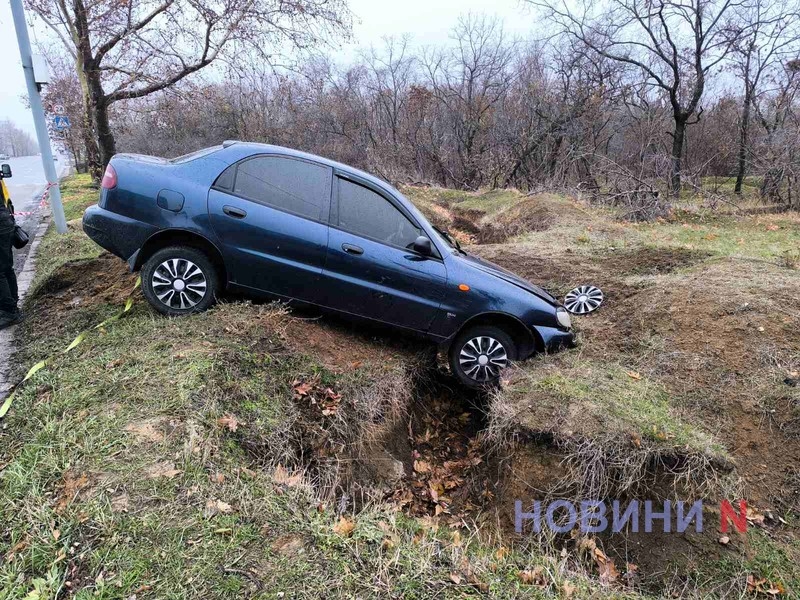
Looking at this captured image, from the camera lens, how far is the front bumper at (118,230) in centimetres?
446

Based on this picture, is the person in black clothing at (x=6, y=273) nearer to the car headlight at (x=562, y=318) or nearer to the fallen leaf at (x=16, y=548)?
the fallen leaf at (x=16, y=548)

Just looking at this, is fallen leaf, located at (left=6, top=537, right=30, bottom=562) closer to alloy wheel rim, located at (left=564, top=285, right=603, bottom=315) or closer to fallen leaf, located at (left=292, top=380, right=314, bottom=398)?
fallen leaf, located at (left=292, top=380, right=314, bottom=398)

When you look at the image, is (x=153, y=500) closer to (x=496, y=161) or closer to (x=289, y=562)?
(x=289, y=562)

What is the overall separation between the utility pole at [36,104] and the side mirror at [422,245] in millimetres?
8707

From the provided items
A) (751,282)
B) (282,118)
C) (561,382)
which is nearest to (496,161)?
(282,118)

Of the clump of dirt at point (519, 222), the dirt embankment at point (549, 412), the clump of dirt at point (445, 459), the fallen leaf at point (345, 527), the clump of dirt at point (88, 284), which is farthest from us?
the clump of dirt at point (519, 222)

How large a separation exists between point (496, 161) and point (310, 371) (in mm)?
20951

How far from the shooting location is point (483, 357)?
511cm

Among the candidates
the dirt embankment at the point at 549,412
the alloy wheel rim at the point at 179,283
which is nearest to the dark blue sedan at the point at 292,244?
the alloy wheel rim at the point at 179,283

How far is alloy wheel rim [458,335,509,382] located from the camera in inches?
201

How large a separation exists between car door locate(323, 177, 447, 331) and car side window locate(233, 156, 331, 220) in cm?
17

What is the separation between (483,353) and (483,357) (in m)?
0.04

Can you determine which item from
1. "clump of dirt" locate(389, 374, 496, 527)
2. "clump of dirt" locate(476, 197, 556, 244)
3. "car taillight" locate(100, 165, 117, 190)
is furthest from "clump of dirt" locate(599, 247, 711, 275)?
"car taillight" locate(100, 165, 117, 190)

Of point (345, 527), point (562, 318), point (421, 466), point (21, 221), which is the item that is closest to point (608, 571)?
point (421, 466)
